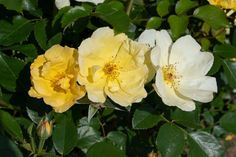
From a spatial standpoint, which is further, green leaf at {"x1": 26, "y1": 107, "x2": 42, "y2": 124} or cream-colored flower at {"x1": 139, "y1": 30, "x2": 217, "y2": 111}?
green leaf at {"x1": 26, "y1": 107, "x2": 42, "y2": 124}

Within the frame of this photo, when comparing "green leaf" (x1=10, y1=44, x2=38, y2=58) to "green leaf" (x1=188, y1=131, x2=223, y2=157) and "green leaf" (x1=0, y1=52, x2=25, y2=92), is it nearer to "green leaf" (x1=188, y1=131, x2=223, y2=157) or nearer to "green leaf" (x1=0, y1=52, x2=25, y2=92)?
"green leaf" (x1=0, y1=52, x2=25, y2=92)

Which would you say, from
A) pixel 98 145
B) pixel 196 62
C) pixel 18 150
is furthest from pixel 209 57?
pixel 18 150

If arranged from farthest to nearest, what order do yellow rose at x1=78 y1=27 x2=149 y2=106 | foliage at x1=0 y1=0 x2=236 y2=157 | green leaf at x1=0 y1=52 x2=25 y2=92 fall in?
green leaf at x1=0 y1=52 x2=25 y2=92 → foliage at x1=0 y1=0 x2=236 y2=157 → yellow rose at x1=78 y1=27 x2=149 y2=106

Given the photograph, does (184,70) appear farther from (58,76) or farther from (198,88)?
(58,76)

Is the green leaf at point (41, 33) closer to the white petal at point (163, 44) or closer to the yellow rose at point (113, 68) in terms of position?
the yellow rose at point (113, 68)

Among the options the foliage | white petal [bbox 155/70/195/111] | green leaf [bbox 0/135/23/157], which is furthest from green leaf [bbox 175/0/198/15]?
green leaf [bbox 0/135/23/157]

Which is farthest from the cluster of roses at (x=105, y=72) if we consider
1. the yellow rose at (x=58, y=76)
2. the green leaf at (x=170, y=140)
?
the green leaf at (x=170, y=140)
